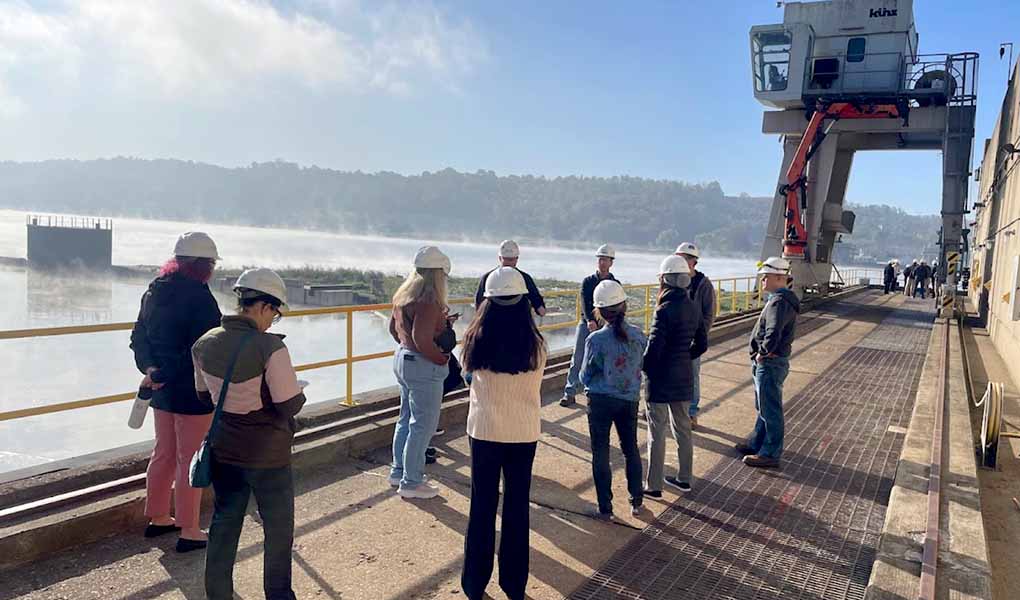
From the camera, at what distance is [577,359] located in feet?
24.7

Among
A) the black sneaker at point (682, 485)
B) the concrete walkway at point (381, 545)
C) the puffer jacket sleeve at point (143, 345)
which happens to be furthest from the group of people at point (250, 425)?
the black sneaker at point (682, 485)

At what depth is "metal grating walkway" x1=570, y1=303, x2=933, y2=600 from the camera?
3744mm

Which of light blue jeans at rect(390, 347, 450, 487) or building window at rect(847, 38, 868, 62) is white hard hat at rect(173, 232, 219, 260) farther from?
building window at rect(847, 38, 868, 62)

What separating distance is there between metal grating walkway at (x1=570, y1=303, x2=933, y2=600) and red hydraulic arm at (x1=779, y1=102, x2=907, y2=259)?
1384cm

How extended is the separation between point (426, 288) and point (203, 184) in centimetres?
20550

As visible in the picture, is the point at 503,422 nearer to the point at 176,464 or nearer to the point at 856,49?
the point at 176,464

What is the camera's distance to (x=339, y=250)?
422 ft

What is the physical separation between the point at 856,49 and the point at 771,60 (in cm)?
267

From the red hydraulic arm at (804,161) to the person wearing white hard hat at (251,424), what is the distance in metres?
19.9

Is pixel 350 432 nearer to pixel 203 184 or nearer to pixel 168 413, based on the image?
pixel 168 413

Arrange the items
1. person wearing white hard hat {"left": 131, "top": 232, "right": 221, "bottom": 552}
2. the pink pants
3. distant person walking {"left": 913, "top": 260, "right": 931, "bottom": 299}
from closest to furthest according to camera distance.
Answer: person wearing white hard hat {"left": 131, "top": 232, "right": 221, "bottom": 552}
the pink pants
distant person walking {"left": 913, "top": 260, "right": 931, "bottom": 299}

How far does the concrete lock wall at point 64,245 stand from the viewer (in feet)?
268

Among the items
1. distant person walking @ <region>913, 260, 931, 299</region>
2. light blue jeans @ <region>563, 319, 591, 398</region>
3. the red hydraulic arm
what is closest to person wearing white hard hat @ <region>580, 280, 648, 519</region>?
light blue jeans @ <region>563, 319, 591, 398</region>

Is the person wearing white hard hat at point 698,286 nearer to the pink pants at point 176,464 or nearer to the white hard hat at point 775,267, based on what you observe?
the white hard hat at point 775,267
